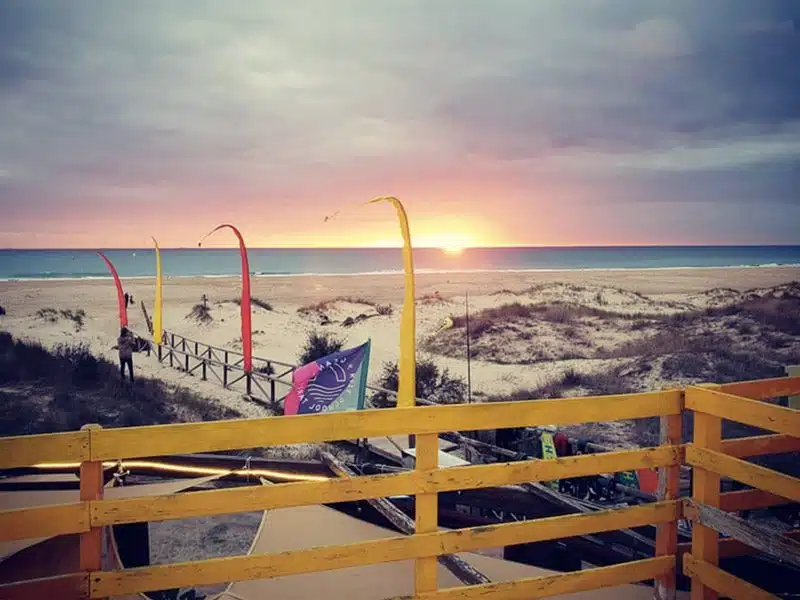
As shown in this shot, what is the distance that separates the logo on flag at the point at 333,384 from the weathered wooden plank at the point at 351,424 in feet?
16.0

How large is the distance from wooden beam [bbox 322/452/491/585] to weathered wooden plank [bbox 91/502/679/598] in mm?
593

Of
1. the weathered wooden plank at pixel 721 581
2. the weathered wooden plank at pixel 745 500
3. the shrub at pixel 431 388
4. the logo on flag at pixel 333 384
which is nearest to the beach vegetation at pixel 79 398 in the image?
the shrub at pixel 431 388

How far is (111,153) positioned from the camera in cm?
5659

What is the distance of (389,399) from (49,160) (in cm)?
5233

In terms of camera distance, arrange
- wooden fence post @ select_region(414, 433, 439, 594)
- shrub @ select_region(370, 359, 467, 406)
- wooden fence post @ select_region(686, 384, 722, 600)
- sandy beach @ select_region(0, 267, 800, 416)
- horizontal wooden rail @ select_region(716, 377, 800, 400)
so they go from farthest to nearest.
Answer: sandy beach @ select_region(0, 267, 800, 416), shrub @ select_region(370, 359, 467, 406), horizontal wooden rail @ select_region(716, 377, 800, 400), wooden fence post @ select_region(686, 384, 722, 600), wooden fence post @ select_region(414, 433, 439, 594)

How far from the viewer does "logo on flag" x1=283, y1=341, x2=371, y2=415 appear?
8086 millimetres

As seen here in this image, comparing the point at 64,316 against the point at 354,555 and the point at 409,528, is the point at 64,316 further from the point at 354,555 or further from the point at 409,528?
the point at 354,555

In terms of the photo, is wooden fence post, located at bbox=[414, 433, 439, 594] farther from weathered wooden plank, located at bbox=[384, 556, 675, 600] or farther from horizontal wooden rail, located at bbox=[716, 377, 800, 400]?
horizontal wooden rail, located at bbox=[716, 377, 800, 400]

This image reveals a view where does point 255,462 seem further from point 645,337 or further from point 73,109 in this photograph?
point 73,109

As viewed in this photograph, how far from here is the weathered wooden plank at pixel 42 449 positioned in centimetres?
249

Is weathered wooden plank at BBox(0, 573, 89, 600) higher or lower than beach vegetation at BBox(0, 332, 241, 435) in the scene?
higher

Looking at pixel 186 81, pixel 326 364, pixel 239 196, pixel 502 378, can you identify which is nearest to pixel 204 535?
pixel 326 364

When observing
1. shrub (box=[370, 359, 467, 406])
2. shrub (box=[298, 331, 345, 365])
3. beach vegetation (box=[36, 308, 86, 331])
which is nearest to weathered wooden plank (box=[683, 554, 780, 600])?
shrub (box=[370, 359, 467, 406])

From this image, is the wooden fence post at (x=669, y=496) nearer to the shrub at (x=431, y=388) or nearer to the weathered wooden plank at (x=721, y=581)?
the weathered wooden plank at (x=721, y=581)
